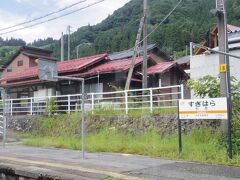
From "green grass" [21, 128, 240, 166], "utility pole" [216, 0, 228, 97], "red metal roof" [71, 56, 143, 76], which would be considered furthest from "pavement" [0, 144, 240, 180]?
"red metal roof" [71, 56, 143, 76]

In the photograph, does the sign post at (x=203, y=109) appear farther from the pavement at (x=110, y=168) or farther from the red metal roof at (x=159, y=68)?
the red metal roof at (x=159, y=68)

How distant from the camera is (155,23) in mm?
34281

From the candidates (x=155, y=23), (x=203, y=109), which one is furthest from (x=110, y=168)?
(x=155, y=23)

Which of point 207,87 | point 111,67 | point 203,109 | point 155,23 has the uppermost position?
point 155,23

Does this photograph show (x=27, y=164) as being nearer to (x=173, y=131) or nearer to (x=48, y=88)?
(x=173, y=131)

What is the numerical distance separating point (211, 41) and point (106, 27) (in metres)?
30.7

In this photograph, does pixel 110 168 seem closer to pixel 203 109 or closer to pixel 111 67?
pixel 203 109

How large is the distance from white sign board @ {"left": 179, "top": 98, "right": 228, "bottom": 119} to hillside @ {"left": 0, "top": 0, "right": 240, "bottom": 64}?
2276 centimetres

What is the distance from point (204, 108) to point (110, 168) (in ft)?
11.8

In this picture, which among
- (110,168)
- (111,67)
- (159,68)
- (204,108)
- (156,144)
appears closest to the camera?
(110,168)

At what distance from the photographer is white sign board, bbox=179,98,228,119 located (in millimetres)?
10367

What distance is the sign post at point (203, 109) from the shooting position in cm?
1035

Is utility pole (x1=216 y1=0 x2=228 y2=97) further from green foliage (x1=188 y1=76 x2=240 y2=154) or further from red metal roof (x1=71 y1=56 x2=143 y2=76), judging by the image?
red metal roof (x1=71 y1=56 x2=143 y2=76)

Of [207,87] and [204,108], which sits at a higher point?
[207,87]
